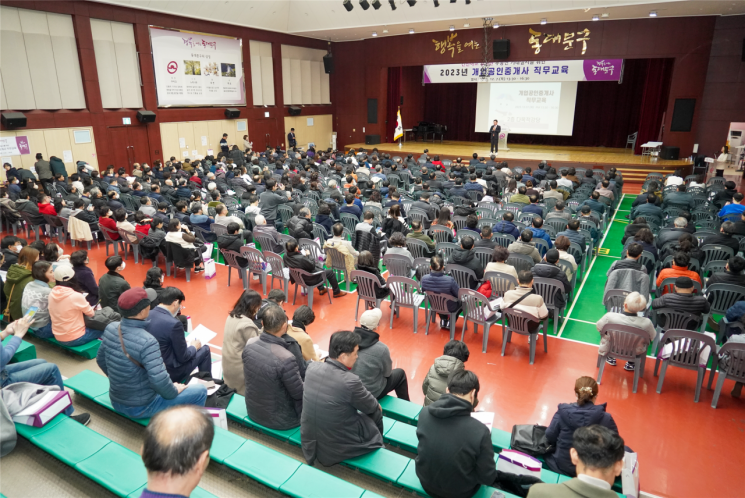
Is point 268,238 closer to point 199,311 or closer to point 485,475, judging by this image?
point 199,311

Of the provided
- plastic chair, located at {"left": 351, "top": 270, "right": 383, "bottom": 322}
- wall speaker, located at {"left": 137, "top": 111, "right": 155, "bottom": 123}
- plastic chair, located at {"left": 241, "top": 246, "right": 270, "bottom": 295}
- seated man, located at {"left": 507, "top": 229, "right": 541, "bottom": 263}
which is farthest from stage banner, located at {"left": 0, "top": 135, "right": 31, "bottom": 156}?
seated man, located at {"left": 507, "top": 229, "right": 541, "bottom": 263}

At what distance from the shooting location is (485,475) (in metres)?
2.67

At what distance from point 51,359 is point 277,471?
10.9 ft

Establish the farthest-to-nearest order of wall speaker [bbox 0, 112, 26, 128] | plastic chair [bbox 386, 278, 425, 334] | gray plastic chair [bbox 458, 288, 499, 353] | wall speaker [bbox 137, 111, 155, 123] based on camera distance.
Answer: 1. wall speaker [bbox 137, 111, 155, 123]
2. wall speaker [bbox 0, 112, 26, 128]
3. plastic chair [bbox 386, 278, 425, 334]
4. gray plastic chair [bbox 458, 288, 499, 353]

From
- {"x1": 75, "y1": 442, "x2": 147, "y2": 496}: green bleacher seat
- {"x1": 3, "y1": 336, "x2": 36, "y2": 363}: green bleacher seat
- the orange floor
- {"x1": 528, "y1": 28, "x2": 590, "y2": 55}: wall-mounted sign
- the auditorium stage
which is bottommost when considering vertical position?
the orange floor

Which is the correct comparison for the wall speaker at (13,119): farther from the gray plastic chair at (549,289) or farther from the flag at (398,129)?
the flag at (398,129)

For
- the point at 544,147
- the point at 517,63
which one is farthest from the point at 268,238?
the point at 544,147

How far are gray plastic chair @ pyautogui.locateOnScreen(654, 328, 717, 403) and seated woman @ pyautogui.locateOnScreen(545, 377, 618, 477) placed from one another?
2.03m

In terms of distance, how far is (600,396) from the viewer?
479cm

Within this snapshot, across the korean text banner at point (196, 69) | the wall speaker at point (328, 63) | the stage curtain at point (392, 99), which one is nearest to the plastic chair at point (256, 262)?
the korean text banner at point (196, 69)

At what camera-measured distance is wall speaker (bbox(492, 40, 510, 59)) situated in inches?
747

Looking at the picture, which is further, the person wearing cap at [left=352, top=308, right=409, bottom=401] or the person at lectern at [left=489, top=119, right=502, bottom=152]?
the person at lectern at [left=489, top=119, right=502, bottom=152]

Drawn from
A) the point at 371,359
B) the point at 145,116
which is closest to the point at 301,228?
the point at 371,359

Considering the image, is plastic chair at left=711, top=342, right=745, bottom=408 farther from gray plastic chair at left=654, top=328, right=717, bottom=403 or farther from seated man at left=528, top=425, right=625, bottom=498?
seated man at left=528, top=425, right=625, bottom=498
